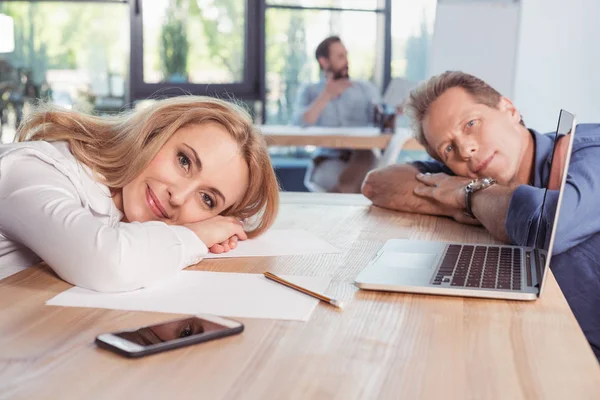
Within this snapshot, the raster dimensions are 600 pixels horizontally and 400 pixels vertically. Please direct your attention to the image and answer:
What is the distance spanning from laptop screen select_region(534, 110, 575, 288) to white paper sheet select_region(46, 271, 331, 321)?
36 centimetres

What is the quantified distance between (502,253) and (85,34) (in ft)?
18.2

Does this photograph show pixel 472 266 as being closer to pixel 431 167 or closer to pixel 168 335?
pixel 168 335

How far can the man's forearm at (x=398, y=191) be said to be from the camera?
2039mm

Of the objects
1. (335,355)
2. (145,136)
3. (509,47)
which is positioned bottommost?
(335,355)

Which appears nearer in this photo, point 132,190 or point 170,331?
point 170,331

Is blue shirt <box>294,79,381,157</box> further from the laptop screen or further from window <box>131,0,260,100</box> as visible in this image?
the laptop screen

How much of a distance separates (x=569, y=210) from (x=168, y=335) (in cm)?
99

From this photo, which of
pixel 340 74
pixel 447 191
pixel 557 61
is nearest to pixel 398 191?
pixel 447 191

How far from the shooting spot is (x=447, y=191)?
1.97 metres

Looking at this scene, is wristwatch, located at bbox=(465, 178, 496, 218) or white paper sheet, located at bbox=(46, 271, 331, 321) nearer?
white paper sheet, located at bbox=(46, 271, 331, 321)

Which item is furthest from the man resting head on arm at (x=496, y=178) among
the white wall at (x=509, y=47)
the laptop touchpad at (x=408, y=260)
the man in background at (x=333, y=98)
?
the man in background at (x=333, y=98)

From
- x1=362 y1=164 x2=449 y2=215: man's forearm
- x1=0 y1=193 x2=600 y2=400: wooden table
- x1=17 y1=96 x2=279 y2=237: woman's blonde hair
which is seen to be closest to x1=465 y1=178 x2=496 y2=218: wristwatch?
x1=362 y1=164 x2=449 y2=215: man's forearm

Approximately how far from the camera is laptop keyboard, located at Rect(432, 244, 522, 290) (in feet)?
3.91

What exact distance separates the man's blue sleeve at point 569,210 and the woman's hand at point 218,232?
0.55 meters
